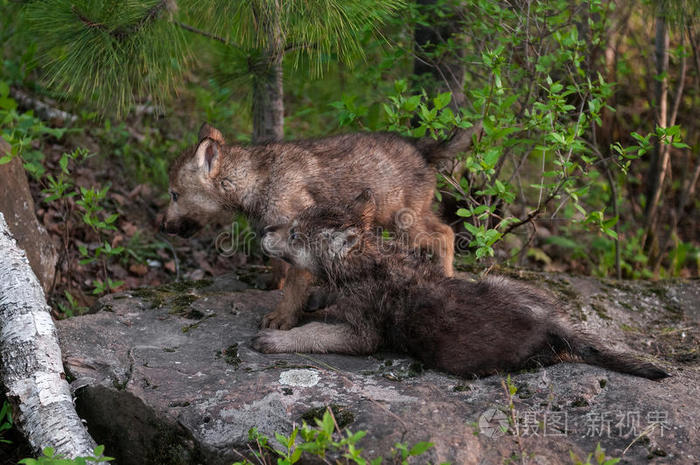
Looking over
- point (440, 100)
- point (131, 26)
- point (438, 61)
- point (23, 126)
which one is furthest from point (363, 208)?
point (23, 126)

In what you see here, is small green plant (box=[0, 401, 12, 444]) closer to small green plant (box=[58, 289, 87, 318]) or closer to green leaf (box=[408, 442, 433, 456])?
small green plant (box=[58, 289, 87, 318])

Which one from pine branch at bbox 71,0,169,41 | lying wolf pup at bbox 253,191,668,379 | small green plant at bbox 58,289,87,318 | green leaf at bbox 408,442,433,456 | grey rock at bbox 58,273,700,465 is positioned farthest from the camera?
small green plant at bbox 58,289,87,318

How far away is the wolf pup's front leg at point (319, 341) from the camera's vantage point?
438 cm

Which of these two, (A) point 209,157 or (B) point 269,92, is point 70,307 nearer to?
(A) point 209,157

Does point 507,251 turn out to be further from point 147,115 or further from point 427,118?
point 147,115

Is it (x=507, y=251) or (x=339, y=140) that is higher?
(x=339, y=140)

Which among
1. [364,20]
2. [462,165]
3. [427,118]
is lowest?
[462,165]

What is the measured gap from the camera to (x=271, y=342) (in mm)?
4387

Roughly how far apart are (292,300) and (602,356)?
207cm

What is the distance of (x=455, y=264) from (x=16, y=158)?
3777 millimetres

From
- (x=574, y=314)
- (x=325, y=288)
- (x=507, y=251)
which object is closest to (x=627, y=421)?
(x=574, y=314)

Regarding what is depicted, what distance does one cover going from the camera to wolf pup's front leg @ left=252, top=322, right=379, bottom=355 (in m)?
4.38

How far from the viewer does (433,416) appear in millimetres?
3492

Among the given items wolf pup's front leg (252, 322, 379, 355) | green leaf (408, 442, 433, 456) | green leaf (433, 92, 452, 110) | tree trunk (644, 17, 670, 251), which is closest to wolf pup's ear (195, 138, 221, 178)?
wolf pup's front leg (252, 322, 379, 355)
